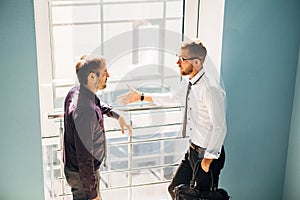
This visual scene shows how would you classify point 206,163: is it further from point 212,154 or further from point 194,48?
point 194,48

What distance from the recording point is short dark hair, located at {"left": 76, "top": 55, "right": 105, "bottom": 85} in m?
2.21

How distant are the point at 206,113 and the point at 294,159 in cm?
82

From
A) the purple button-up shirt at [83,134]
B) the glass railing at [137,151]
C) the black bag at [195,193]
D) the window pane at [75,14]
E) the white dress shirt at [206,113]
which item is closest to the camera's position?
the purple button-up shirt at [83,134]

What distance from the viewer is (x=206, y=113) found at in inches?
92.4

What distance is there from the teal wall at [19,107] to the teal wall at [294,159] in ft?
4.91

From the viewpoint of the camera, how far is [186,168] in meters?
2.53

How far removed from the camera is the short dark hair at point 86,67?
221cm

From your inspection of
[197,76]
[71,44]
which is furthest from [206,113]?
[71,44]

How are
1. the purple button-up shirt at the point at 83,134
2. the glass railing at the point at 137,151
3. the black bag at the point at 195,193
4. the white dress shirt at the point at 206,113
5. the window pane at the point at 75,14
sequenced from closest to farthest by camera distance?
the purple button-up shirt at the point at 83,134, the white dress shirt at the point at 206,113, the black bag at the point at 195,193, the window pane at the point at 75,14, the glass railing at the point at 137,151

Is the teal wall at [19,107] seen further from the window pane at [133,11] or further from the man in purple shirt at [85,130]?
the window pane at [133,11]

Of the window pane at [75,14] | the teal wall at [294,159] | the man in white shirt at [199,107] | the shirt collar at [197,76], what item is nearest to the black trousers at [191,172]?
the man in white shirt at [199,107]

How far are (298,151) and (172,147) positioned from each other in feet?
2.48

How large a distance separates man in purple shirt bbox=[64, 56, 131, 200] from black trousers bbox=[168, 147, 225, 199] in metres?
0.48

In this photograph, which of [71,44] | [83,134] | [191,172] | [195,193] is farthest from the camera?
[71,44]
